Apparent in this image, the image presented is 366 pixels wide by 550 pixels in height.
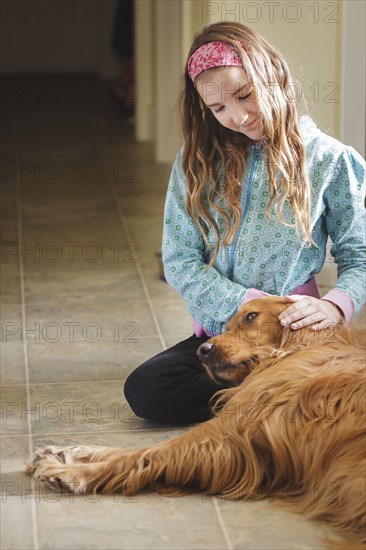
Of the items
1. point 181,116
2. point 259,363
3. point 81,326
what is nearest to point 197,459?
point 259,363

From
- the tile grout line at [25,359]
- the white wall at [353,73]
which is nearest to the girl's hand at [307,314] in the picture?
the tile grout line at [25,359]

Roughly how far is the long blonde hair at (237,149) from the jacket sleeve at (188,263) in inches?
1.1

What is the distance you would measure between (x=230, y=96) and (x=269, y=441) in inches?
Answer: 28.9

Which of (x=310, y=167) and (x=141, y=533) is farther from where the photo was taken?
(x=310, y=167)

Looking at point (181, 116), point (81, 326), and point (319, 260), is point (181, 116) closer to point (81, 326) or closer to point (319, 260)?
point (319, 260)

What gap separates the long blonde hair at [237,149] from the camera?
2.23m

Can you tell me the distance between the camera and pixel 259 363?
6.84 ft

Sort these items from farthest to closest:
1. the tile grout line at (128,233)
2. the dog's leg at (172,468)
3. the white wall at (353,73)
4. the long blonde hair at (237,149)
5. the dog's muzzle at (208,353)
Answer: the white wall at (353,73) → the tile grout line at (128,233) → the long blonde hair at (237,149) → the dog's muzzle at (208,353) → the dog's leg at (172,468)

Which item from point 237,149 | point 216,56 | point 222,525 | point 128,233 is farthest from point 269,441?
point 128,233

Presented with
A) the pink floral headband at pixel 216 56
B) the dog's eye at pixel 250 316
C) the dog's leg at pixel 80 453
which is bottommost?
the dog's leg at pixel 80 453

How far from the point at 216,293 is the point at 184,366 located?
0.22m

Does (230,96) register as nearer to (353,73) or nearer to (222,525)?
(222,525)

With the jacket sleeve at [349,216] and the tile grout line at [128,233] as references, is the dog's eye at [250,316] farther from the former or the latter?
the tile grout line at [128,233]

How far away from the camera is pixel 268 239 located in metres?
2.33
